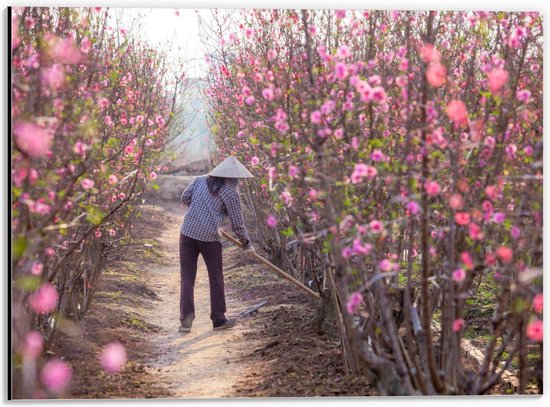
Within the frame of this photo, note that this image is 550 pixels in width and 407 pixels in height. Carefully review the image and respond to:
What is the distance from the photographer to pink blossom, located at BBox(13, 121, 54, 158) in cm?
375

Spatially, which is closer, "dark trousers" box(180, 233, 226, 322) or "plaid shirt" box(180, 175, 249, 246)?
"plaid shirt" box(180, 175, 249, 246)

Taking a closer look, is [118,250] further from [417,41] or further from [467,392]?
[467,392]

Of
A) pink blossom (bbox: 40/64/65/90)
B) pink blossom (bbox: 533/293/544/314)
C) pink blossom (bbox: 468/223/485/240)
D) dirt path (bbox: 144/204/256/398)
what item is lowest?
dirt path (bbox: 144/204/256/398)

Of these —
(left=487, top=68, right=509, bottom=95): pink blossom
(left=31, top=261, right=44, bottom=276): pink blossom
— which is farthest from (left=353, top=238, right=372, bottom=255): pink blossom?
(left=31, top=261, right=44, bottom=276): pink blossom

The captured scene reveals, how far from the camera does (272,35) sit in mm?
5527

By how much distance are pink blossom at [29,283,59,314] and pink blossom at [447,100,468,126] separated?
219cm

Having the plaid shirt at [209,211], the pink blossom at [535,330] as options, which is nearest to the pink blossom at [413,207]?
the pink blossom at [535,330]

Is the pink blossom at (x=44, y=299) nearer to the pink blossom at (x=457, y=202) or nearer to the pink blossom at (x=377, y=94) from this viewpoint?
the pink blossom at (x=377, y=94)

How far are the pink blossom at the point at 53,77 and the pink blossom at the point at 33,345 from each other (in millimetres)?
1261

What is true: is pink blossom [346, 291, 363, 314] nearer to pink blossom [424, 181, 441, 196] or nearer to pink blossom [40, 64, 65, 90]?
pink blossom [424, 181, 441, 196]

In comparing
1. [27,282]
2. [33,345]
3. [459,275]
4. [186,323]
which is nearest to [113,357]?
[33,345]

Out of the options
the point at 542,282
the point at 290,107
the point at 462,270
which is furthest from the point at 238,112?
the point at 462,270

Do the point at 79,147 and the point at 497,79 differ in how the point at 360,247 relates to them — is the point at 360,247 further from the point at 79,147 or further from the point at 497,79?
the point at 79,147

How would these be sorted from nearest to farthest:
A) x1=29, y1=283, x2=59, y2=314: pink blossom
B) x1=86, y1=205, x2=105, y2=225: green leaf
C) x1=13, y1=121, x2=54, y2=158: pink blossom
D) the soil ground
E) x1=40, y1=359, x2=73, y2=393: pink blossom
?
x1=13, y1=121, x2=54, y2=158: pink blossom < x1=86, y1=205, x2=105, y2=225: green leaf < x1=29, y1=283, x2=59, y2=314: pink blossom < x1=40, y1=359, x2=73, y2=393: pink blossom < the soil ground
